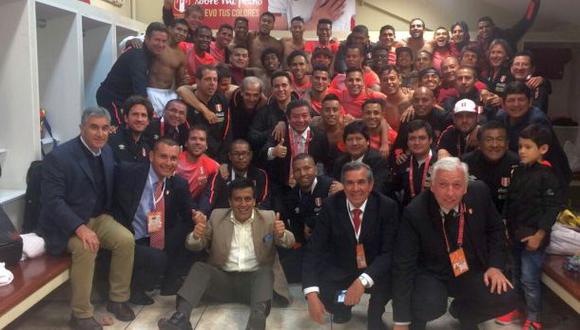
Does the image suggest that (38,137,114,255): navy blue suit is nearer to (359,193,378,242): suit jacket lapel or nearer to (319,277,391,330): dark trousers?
(319,277,391,330): dark trousers

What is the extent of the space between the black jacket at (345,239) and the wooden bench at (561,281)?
0.88 meters

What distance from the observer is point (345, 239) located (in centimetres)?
293

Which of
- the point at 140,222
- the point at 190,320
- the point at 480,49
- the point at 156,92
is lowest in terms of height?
the point at 190,320

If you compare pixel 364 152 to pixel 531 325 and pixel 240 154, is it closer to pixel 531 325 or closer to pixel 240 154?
pixel 240 154

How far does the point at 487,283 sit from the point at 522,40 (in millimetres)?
4929

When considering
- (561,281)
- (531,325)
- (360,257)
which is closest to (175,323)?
(360,257)

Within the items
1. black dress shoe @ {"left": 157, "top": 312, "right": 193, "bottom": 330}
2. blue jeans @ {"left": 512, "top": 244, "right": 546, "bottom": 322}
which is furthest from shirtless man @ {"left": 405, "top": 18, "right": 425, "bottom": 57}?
black dress shoe @ {"left": 157, "top": 312, "right": 193, "bottom": 330}

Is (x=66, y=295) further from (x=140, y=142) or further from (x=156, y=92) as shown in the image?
(x=156, y=92)

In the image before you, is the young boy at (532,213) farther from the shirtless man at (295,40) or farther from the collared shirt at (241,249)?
the shirtless man at (295,40)

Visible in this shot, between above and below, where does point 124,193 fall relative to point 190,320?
above

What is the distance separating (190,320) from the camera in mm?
3055

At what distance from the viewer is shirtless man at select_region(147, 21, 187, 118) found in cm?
448

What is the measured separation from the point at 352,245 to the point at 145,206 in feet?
4.34

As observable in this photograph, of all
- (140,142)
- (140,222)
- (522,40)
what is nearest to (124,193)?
(140,222)
